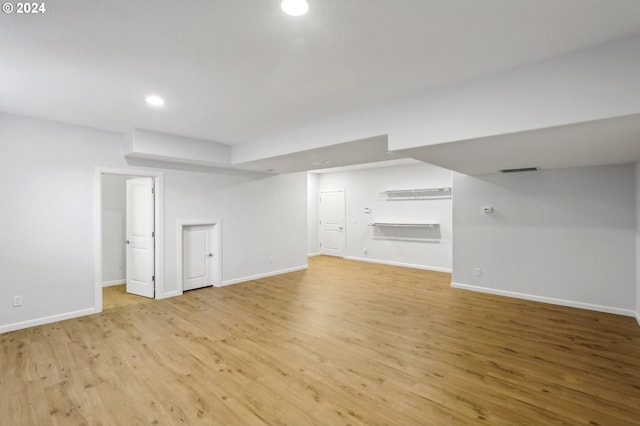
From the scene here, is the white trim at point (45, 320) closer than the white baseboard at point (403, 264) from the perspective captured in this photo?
Yes

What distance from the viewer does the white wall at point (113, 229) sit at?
19.9ft

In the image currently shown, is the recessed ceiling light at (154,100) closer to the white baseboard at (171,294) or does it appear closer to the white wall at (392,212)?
the white baseboard at (171,294)

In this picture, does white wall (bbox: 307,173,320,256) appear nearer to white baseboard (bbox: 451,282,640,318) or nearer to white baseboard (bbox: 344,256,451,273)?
white baseboard (bbox: 344,256,451,273)

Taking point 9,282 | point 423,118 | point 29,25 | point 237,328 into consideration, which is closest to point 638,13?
point 423,118

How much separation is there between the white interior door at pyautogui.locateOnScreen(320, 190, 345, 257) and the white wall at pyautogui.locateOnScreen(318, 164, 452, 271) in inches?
8.2

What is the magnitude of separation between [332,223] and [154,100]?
6958 millimetres

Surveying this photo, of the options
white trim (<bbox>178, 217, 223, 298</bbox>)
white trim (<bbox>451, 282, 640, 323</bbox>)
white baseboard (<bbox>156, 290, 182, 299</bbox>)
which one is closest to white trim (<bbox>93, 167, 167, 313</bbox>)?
white baseboard (<bbox>156, 290, 182, 299</bbox>)

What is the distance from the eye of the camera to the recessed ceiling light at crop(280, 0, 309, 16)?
175 centimetres

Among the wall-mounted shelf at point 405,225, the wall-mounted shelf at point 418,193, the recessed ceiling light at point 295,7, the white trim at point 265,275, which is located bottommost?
the white trim at point 265,275

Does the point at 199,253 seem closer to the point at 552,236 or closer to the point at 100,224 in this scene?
the point at 100,224

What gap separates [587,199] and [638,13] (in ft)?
11.8

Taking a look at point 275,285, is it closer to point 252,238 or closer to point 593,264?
point 252,238

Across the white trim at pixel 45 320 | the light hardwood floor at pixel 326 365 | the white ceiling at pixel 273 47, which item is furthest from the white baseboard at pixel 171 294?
the white ceiling at pixel 273 47

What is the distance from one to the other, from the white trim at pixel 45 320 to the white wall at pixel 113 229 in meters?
1.96
